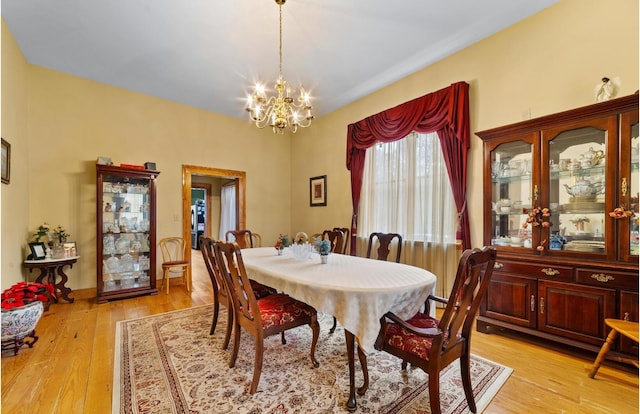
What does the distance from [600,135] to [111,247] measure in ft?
18.2

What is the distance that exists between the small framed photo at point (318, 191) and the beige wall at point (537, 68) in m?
1.68

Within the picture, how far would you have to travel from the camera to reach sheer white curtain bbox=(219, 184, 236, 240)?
740cm

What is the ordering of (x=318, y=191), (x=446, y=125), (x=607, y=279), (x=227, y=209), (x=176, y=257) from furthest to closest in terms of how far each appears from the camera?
1. (x=227, y=209)
2. (x=318, y=191)
3. (x=176, y=257)
4. (x=446, y=125)
5. (x=607, y=279)

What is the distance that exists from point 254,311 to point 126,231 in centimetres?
327

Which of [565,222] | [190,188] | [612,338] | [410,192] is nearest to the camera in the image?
[612,338]

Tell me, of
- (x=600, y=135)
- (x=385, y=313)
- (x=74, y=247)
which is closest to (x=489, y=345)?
(x=385, y=313)

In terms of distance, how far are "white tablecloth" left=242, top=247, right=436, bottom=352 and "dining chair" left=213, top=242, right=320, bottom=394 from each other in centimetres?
19

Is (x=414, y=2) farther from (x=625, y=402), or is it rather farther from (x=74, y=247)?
(x=74, y=247)

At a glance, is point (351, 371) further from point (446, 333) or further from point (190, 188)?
point (190, 188)

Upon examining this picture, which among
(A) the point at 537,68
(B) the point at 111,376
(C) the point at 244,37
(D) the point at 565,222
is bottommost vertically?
(B) the point at 111,376

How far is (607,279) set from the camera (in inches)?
81.2

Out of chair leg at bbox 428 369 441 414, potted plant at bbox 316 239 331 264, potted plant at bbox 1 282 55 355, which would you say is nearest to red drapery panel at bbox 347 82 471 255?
potted plant at bbox 316 239 331 264

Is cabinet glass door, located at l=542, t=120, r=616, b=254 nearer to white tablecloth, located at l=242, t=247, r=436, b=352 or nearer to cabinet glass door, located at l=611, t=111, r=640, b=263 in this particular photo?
cabinet glass door, located at l=611, t=111, r=640, b=263

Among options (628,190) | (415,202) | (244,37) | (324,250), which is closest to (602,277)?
(628,190)
